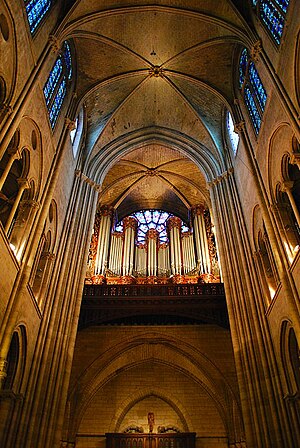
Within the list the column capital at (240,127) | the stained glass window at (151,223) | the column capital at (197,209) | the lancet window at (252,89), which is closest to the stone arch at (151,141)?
the column capital at (240,127)

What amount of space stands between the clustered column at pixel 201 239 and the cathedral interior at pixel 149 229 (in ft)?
0.24

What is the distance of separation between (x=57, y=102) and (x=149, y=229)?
9.34 meters

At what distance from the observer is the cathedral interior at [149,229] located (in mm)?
8961

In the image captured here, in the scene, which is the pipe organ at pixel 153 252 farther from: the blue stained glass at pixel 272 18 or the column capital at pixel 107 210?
the blue stained glass at pixel 272 18

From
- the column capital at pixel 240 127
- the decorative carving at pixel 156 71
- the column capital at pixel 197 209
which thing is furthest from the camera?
the column capital at pixel 197 209

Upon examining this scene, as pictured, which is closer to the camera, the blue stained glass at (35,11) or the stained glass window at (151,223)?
the blue stained glass at (35,11)

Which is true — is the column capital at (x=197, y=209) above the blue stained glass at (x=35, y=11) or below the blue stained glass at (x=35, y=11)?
above

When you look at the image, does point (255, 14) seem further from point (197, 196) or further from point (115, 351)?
point (115, 351)

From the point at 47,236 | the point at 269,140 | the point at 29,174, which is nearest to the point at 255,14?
the point at 269,140

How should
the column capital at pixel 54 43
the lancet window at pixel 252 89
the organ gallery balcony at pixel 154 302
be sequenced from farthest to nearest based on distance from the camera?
the organ gallery balcony at pixel 154 302 → the lancet window at pixel 252 89 → the column capital at pixel 54 43

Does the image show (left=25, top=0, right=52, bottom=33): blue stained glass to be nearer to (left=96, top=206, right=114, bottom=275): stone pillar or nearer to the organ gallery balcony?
the organ gallery balcony

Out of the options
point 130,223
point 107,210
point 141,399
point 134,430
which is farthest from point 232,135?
point 134,430

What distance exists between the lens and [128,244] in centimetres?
1914

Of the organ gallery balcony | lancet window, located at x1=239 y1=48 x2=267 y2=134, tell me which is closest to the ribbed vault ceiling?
lancet window, located at x1=239 y1=48 x2=267 y2=134
